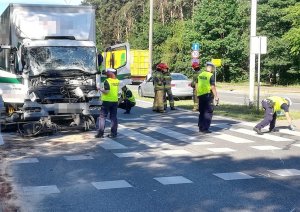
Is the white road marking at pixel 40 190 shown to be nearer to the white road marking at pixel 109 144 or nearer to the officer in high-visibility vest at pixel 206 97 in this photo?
the white road marking at pixel 109 144

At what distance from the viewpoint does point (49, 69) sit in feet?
43.5

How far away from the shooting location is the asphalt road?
653 cm

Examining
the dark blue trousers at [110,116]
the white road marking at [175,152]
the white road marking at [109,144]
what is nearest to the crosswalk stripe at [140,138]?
the dark blue trousers at [110,116]

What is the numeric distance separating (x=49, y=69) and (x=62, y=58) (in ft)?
1.56

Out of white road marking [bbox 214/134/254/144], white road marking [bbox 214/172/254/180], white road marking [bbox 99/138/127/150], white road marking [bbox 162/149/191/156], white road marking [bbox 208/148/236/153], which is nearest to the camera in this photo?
white road marking [bbox 214/172/254/180]

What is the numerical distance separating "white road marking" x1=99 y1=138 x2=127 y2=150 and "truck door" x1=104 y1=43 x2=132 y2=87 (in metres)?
3.06

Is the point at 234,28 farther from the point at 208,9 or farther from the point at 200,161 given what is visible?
the point at 200,161

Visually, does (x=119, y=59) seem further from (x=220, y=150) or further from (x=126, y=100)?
(x=220, y=150)

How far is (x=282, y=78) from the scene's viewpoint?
169 ft

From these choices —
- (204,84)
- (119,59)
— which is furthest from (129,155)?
(119,59)

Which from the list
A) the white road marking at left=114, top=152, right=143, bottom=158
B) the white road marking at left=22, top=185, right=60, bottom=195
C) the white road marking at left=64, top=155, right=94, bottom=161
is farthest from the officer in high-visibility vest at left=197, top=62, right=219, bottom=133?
the white road marking at left=22, top=185, right=60, bottom=195

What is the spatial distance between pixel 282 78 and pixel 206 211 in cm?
4727

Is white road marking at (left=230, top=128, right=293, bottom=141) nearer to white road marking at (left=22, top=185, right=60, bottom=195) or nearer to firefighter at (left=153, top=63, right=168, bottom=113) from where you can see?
firefighter at (left=153, top=63, right=168, bottom=113)

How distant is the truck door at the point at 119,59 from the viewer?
14617mm
